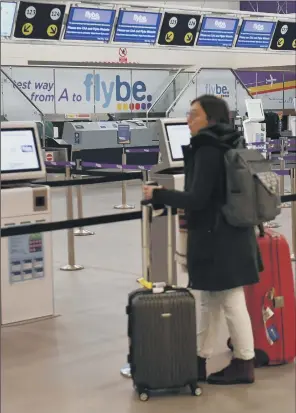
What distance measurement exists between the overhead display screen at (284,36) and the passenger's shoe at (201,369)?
47.8ft

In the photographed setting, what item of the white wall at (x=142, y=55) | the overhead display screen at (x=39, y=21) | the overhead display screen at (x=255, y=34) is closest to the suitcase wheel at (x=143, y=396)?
the white wall at (x=142, y=55)

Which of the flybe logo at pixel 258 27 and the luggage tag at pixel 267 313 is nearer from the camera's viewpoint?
the luggage tag at pixel 267 313

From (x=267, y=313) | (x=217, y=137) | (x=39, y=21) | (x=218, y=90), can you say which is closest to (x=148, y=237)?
(x=217, y=137)

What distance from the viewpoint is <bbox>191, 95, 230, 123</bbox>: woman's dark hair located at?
3.62 m

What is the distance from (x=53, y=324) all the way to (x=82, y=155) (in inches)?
376

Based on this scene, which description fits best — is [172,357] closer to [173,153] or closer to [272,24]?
[173,153]

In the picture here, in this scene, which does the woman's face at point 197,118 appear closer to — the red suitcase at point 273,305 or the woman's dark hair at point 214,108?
the woman's dark hair at point 214,108

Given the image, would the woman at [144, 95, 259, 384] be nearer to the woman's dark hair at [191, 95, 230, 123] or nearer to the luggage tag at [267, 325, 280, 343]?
the woman's dark hair at [191, 95, 230, 123]

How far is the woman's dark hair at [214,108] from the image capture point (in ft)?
11.9

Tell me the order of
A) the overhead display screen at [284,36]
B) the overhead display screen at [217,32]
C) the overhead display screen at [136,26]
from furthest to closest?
the overhead display screen at [284,36] → the overhead display screen at [217,32] → the overhead display screen at [136,26]

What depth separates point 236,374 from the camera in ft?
12.7

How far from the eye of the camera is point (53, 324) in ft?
17.0

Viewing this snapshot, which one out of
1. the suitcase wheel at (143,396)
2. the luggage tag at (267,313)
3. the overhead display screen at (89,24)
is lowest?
the suitcase wheel at (143,396)

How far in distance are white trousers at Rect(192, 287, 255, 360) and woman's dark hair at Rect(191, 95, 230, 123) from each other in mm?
858
